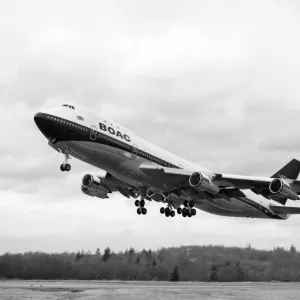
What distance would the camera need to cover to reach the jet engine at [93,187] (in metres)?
60.8

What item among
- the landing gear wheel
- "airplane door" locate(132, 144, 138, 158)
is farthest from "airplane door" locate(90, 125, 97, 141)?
"airplane door" locate(132, 144, 138, 158)

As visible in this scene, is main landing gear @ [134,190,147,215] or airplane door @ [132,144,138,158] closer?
airplane door @ [132,144,138,158]

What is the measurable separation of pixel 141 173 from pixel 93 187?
10.7m

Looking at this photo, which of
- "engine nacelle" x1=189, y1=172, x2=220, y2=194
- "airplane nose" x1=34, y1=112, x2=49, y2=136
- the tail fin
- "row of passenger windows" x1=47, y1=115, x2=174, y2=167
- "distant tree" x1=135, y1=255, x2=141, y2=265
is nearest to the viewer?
"airplane nose" x1=34, y1=112, x2=49, y2=136

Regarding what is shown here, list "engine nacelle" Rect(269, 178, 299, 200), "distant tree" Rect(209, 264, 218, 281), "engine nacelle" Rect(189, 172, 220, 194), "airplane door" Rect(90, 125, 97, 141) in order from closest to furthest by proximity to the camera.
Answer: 1. "airplane door" Rect(90, 125, 97, 141)
2. "engine nacelle" Rect(269, 178, 299, 200)
3. "engine nacelle" Rect(189, 172, 220, 194)
4. "distant tree" Rect(209, 264, 218, 281)

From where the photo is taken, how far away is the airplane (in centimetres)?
4797

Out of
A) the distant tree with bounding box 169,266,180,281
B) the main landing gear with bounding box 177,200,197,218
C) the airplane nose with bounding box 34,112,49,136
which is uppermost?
the airplane nose with bounding box 34,112,49,136

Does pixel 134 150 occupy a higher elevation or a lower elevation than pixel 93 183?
higher

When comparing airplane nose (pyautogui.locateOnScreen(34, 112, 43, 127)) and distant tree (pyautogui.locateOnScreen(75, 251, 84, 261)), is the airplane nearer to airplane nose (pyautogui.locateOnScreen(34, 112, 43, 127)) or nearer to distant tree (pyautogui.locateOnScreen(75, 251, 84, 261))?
airplane nose (pyautogui.locateOnScreen(34, 112, 43, 127))

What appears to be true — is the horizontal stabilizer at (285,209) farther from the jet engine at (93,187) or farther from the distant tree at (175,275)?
the jet engine at (93,187)

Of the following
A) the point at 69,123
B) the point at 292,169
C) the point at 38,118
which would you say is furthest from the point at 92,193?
the point at 292,169

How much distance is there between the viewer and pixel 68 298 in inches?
1802

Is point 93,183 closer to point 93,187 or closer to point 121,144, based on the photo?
point 93,187

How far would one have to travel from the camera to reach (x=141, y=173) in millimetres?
52094
